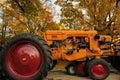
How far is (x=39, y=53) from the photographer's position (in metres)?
7.09

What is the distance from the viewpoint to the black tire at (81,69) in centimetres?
1206

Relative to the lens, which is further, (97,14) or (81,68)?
(97,14)

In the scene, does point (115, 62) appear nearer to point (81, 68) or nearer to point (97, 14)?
point (81, 68)

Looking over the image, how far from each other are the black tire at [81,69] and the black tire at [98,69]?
0.80m

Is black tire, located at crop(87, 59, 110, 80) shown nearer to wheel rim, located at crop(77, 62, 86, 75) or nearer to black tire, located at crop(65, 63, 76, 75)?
wheel rim, located at crop(77, 62, 86, 75)

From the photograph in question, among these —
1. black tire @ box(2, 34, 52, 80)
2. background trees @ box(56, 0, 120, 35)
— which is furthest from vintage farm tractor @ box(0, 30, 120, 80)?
background trees @ box(56, 0, 120, 35)

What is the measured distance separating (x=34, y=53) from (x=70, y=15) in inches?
543

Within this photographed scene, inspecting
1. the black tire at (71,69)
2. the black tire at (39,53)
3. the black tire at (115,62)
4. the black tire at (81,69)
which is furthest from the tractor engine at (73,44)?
the black tire at (39,53)

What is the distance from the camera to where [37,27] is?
3123 centimetres

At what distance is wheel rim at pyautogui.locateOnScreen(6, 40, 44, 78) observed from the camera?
22.7ft

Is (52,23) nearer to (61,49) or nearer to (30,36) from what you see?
(61,49)

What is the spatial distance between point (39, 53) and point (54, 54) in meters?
4.43

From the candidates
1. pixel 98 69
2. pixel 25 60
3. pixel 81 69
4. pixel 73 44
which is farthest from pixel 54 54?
pixel 25 60

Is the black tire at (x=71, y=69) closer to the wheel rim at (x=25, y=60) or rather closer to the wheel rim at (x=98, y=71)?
the wheel rim at (x=98, y=71)
